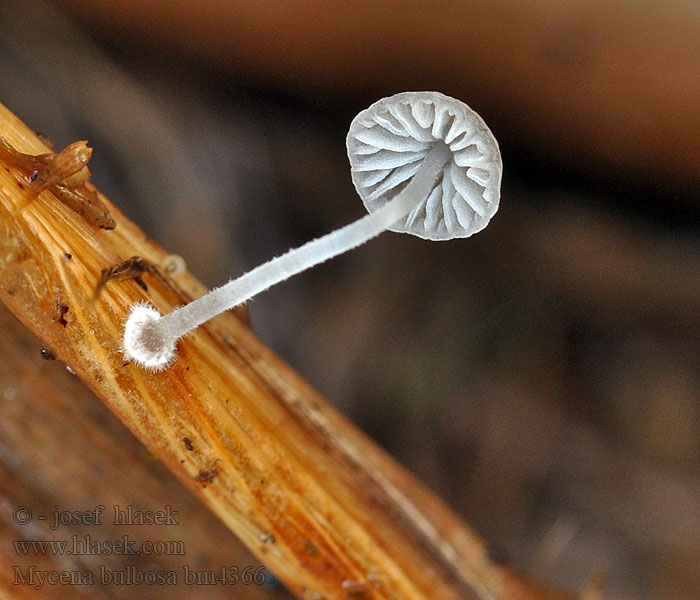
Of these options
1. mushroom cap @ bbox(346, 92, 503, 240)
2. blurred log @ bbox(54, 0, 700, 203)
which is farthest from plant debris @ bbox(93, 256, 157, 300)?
blurred log @ bbox(54, 0, 700, 203)

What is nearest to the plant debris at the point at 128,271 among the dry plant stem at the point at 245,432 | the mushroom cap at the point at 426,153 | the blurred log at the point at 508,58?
the dry plant stem at the point at 245,432

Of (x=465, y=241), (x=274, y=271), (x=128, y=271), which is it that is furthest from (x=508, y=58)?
(x=128, y=271)

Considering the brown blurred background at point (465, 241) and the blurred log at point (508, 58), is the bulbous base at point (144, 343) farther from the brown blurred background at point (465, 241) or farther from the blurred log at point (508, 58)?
the blurred log at point (508, 58)

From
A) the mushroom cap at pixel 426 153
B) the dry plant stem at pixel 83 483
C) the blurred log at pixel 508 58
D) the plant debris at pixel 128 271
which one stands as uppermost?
the blurred log at pixel 508 58

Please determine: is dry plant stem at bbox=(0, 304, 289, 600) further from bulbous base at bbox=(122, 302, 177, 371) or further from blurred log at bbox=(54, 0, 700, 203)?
blurred log at bbox=(54, 0, 700, 203)

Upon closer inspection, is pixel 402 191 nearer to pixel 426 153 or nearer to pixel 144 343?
pixel 426 153
